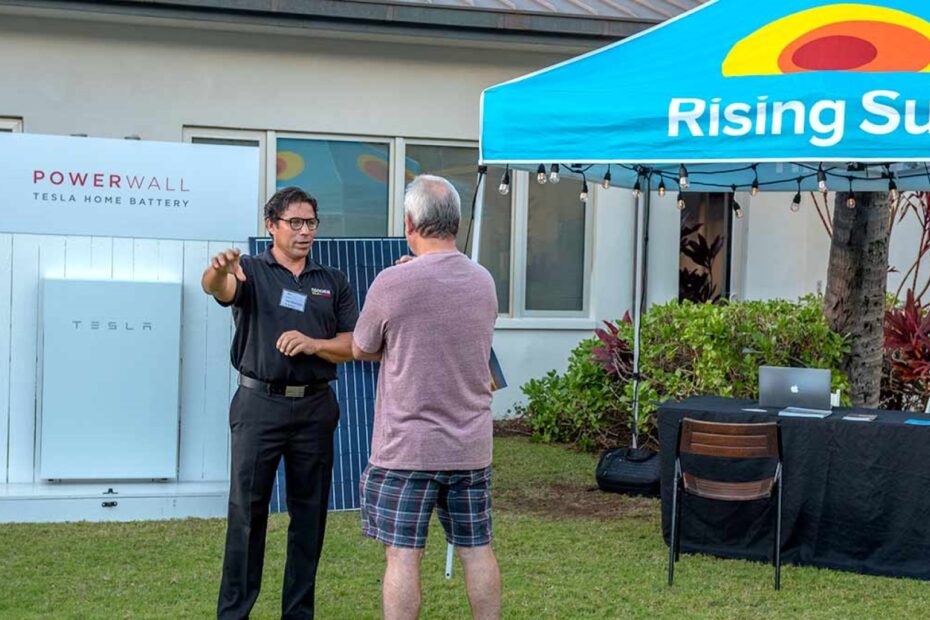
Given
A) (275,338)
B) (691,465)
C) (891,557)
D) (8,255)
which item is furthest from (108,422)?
(891,557)

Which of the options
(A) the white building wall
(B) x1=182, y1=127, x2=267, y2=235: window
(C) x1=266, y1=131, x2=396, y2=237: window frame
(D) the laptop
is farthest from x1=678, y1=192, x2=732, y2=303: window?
(D) the laptop

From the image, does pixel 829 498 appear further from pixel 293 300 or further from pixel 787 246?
pixel 787 246

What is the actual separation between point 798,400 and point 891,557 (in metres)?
0.92

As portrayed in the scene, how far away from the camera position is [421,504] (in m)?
3.84

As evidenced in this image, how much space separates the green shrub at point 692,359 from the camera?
26.7 ft

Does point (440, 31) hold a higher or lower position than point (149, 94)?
higher

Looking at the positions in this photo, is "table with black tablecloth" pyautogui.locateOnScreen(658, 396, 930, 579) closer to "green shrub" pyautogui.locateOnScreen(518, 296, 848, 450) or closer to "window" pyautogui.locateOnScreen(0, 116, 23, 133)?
"green shrub" pyautogui.locateOnScreen(518, 296, 848, 450)

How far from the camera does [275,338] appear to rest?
459 cm

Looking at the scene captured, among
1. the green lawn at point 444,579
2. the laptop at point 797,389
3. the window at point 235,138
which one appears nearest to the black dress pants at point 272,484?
the green lawn at point 444,579

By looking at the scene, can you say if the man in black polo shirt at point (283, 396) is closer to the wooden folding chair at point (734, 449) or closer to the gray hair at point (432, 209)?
the gray hair at point (432, 209)

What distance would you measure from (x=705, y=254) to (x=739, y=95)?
6121mm

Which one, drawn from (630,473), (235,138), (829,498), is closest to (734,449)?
(829,498)

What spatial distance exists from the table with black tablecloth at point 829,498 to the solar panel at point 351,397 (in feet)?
5.71

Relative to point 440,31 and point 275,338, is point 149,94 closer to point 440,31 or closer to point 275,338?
point 440,31
